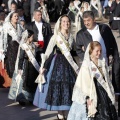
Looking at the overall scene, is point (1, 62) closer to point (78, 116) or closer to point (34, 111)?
point (34, 111)

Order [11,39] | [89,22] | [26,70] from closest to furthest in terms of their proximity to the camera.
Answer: [89,22]
[26,70]
[11,39]

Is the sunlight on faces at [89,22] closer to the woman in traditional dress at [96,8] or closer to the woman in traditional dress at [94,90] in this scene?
the woman in traditional dress at [94,90]

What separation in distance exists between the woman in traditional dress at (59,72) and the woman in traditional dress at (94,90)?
3.49ft

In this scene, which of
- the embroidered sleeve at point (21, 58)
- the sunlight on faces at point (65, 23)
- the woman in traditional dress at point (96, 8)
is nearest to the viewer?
the sunlight on faces at point (65, 23)

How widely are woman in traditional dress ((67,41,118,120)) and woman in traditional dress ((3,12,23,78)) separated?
3669mm

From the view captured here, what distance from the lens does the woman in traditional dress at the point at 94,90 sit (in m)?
6.05

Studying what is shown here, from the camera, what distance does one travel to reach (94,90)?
6.07 metres

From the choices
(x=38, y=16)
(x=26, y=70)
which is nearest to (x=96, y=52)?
(x=26, y=70)

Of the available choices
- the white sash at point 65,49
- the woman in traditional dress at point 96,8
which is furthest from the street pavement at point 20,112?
the woman in traditional dress at point 96,8

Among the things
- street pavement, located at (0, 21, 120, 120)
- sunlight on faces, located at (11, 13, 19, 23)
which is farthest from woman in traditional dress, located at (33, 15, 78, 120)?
sunlight on faces, located at (11, 13, 19, 23)

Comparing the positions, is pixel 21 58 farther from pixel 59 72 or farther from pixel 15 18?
pixel 15 18

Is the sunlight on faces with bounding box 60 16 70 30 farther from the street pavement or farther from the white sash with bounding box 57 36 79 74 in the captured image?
the street pavement

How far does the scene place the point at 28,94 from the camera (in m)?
8.70

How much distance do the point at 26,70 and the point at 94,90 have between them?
111 inches
